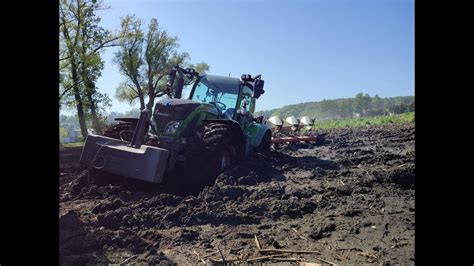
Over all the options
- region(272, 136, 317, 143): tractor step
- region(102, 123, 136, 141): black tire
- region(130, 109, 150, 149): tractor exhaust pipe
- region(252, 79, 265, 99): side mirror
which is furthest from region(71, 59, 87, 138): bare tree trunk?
region(130, 109, 150, 149): tractor exhaust pipe

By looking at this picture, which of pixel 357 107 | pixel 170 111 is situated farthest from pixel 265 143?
pixel 357 107

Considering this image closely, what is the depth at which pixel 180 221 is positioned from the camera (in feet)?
14.7

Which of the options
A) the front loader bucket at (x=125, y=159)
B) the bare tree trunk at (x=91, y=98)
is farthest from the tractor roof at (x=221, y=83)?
the bare tree trunk at (x=91, y=98)

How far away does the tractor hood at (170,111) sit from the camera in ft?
21.5

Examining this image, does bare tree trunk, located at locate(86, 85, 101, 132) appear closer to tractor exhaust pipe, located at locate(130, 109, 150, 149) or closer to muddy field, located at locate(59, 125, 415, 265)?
muddy field, located at locate(59, 125, 415, 265)

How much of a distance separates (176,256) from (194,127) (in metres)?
3.32

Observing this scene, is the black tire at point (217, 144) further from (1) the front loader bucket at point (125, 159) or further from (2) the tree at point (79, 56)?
(2) the tree at point (79, 56)

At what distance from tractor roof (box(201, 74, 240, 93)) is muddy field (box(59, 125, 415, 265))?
1993mm

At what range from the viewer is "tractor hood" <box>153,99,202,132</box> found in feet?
21.5
